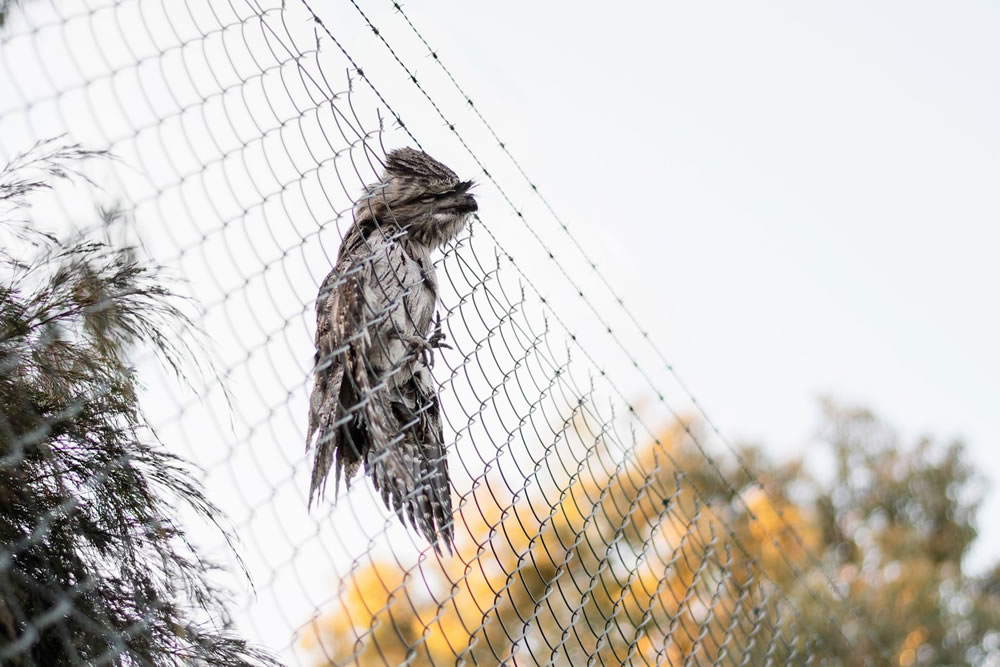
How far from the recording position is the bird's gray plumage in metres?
2.46

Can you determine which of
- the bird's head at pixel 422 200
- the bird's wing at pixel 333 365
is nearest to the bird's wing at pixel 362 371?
the bird's wing at pixel 333 365

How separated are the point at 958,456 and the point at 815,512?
270 cm

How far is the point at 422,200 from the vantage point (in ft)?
10.2

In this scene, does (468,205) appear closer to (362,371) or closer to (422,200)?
(422,200)

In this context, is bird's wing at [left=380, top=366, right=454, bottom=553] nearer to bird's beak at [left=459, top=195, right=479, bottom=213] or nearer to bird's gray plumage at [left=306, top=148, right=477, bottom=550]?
bird's gray plumage at [left=306, top=148, right=477, bottom=550]

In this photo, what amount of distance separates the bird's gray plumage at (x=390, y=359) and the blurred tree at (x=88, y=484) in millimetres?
433

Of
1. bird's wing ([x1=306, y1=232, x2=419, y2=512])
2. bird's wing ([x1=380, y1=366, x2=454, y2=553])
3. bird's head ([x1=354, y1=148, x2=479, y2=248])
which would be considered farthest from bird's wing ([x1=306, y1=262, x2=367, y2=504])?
bird's head ([x1=354, y1=148, x2=479, y2=248])

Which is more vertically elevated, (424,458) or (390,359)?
(390,359)

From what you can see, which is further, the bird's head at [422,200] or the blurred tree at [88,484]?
the bird's head at [422,200]

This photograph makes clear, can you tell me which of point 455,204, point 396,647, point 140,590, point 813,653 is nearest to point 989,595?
point 396,647

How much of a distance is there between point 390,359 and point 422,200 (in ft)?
2.30

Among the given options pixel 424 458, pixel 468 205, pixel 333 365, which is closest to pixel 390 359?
pixel 333 365

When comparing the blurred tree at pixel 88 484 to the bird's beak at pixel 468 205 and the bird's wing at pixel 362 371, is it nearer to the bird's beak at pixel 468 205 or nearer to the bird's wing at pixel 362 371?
the bird's wing at pixel 362 371

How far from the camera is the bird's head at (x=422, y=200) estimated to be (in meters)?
3.08
